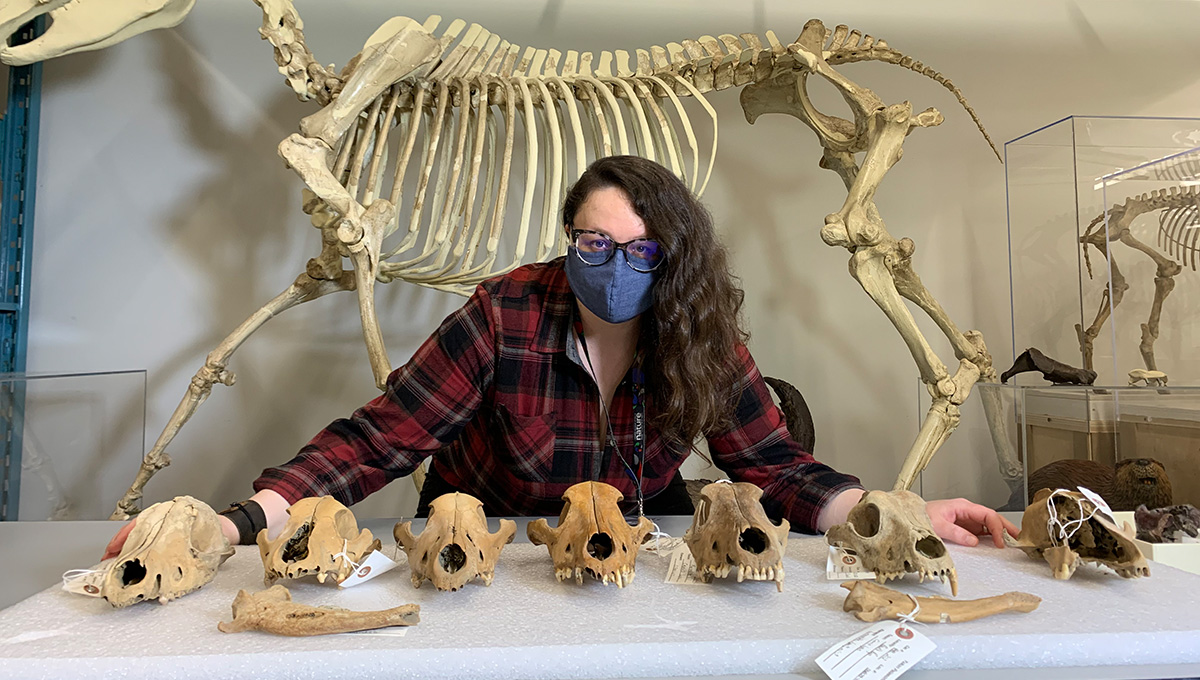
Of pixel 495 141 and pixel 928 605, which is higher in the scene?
pixel 495 141

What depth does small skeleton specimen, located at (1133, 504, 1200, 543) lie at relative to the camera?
1.16 metres

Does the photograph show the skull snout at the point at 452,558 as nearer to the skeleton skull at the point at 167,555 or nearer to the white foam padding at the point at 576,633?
the white foam padding at the point at 576,633

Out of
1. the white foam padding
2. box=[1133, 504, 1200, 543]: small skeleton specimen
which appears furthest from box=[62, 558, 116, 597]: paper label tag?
box=[1133, 504, 1200, 543]: small skeleton specimen

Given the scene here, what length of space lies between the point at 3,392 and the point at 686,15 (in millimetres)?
2620

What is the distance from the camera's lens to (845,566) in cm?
91

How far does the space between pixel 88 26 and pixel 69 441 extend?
Result: 1.26 metres

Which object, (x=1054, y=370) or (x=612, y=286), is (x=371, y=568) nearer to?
(x=612, y=286)

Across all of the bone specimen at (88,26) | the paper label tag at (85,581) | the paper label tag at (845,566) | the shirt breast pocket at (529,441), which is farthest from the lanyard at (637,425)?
the bone specimen at (88,26)

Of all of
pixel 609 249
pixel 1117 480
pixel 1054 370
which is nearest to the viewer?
pixel 609 249

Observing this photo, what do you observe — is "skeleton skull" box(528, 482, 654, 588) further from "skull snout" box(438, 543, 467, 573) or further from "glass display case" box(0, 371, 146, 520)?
"glass display case" box(0, 371, 146, 520)

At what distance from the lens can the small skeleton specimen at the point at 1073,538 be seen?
2.93ft

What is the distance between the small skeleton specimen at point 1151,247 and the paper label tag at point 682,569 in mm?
2146

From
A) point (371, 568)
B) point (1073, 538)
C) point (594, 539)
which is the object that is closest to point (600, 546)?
point (594, 539)

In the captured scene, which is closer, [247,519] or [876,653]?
[876,653]
